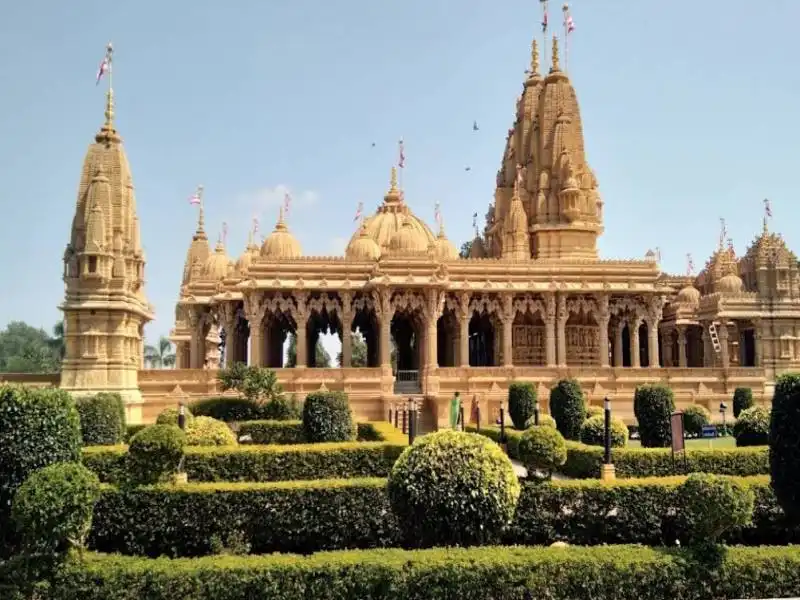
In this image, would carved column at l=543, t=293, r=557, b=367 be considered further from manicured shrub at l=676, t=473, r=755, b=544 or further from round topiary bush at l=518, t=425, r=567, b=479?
manicured shrub at l=676, t=473, r=755, b=544

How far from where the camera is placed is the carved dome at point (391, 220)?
4049 cm

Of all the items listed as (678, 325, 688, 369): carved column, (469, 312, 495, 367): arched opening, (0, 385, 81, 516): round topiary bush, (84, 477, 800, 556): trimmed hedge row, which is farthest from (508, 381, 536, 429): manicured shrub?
(678, 325, 688, 369): carved column

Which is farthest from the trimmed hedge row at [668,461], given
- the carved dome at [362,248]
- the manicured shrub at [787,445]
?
the carved dome at [362,248]

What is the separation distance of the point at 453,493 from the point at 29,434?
6.07 meters

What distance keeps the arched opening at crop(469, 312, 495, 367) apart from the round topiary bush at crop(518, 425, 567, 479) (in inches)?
976

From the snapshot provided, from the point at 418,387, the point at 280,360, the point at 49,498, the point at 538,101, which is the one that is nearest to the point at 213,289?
the point at 280,360

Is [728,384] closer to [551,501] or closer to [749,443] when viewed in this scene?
[749,443]

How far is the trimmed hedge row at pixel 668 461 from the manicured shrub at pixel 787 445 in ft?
12.7

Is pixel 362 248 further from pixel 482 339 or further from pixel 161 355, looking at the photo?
pixel 161 355

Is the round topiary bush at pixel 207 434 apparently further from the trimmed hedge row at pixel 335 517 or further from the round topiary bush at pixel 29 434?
the round topiary bush at pixel 29 434

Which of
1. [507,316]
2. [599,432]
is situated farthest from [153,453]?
[507,316]

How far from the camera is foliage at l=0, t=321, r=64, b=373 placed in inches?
3041

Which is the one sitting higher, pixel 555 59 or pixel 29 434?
pixel 555 59

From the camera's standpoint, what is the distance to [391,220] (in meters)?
42.4
